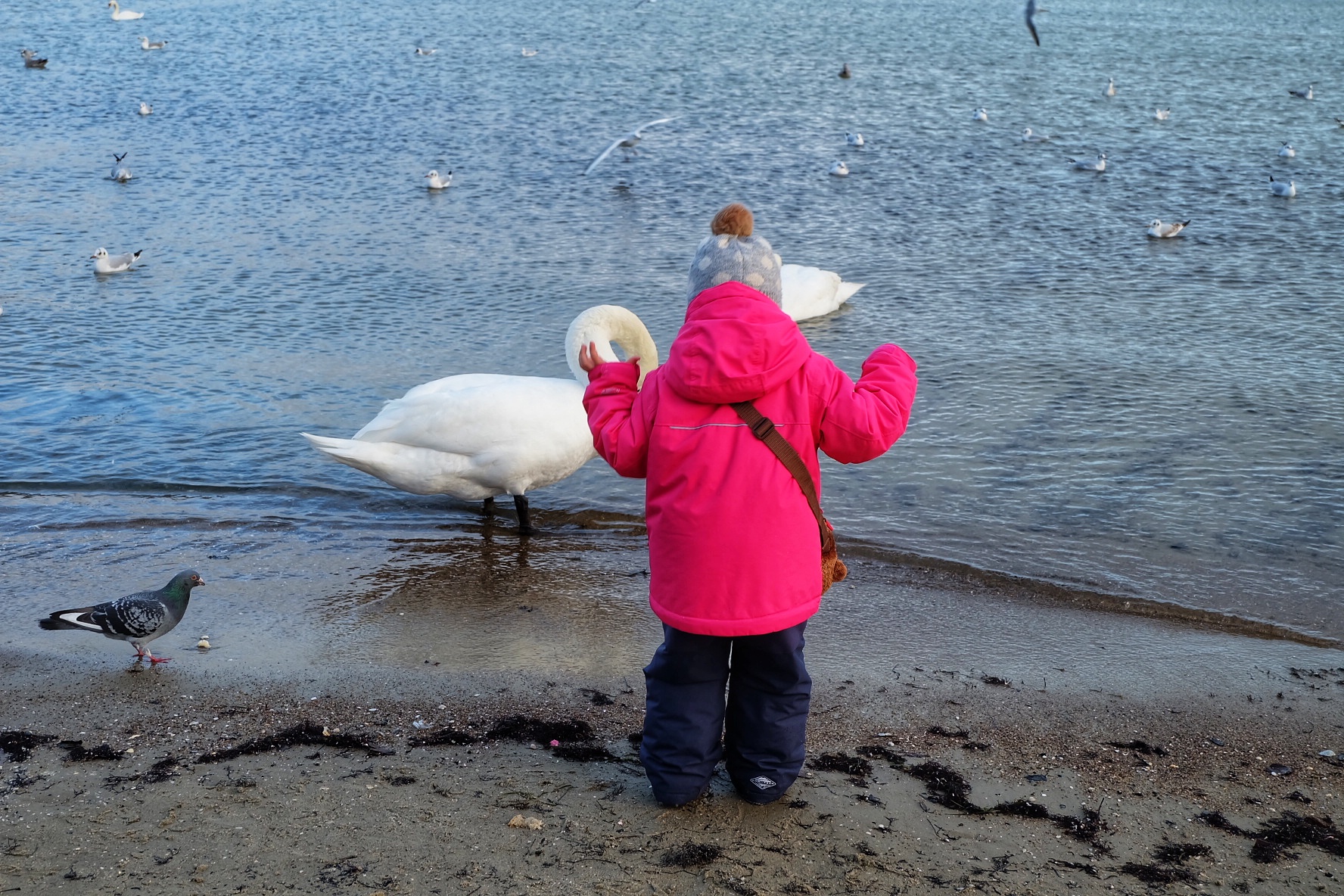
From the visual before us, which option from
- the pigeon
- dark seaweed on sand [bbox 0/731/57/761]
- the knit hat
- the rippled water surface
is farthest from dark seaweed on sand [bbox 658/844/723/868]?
the rippled water surface

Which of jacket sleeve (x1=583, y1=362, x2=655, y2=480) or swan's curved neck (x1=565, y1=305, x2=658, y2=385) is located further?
swan's curved neck (x1=565, y1=305, x2=658, y2=385)

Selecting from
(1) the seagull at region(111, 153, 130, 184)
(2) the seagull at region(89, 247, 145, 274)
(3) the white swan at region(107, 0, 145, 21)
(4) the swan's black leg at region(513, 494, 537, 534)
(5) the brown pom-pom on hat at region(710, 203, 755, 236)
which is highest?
(3) the white swan at region(107, 0, 145, 21)

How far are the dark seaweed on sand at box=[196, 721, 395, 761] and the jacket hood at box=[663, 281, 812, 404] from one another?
168 cm

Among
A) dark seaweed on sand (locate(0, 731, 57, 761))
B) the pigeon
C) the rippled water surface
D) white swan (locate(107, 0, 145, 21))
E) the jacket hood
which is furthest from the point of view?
white swan (locate(107, 0, 145, 21))

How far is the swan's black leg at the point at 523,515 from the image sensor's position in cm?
614

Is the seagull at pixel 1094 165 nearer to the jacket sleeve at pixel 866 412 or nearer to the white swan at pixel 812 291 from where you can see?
the white swan at pixel 812 291

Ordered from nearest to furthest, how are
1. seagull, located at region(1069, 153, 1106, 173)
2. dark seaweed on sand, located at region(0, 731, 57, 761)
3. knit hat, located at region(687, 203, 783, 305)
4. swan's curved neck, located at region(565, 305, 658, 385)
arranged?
1. knit hat, located at region(687, 203, 783, 305)
2. dark seaweed on sand, located at region(0, 731, 57, 761)
3. swan's curved neck, located at region(565, 305, 658, 385)
4. seagull, located at region(1069, 153, 1106, 173)

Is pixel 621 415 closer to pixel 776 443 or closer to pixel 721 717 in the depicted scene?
pixel 776 443

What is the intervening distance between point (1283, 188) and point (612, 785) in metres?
13.0

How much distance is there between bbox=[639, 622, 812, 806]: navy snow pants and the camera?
329cm

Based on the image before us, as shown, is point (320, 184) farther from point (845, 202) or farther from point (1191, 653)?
point (1191, 653)

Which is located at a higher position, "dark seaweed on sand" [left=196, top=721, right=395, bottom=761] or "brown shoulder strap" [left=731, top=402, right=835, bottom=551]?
"brown shoulder strap" [left=731, top=402, right=835, bottom=551]

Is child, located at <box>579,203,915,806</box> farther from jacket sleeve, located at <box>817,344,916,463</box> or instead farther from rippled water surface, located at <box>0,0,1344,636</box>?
rippled water surface, located at <box>0,0,1344,636</box>

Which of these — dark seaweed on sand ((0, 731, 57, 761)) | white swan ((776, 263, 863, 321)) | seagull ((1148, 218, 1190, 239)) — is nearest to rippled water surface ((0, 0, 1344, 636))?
seagull ((1148, 218, 1190, 239))
